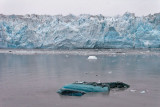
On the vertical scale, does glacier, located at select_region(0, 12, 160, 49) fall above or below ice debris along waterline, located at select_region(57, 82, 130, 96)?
above

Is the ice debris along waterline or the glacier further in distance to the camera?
the glacier

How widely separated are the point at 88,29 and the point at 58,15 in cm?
1719

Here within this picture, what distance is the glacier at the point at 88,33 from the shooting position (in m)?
59.4

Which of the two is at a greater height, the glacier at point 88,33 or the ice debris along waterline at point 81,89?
the glacier at point 88,33

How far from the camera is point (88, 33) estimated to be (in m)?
59.8

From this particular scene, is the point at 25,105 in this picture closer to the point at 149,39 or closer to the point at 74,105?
the point at 74,105

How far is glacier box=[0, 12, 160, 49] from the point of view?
59375 millimetres

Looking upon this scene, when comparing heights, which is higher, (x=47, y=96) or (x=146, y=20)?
(x=146, y=20)

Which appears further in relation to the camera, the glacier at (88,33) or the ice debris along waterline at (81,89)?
the glacier at (88,33)

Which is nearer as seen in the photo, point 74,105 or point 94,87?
point 74,105

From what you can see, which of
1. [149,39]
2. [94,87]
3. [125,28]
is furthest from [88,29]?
[94,87]

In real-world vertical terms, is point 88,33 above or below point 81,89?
above

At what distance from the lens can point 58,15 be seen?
246 ft

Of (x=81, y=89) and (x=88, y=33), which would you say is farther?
(x=88, y=33)
